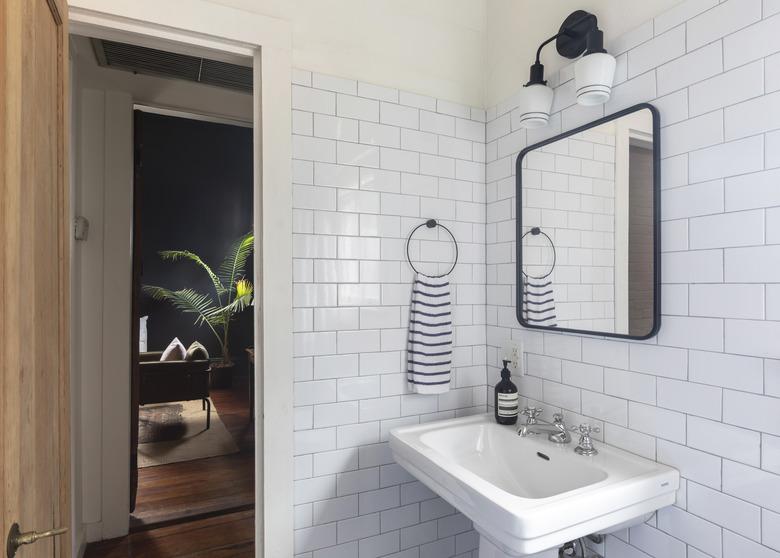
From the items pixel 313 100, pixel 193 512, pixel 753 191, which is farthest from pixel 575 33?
pixel 193 512

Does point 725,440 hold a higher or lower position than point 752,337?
lower

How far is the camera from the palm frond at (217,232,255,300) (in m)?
5.78

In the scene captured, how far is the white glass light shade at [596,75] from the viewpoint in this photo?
1288mm

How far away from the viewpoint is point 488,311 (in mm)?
1875

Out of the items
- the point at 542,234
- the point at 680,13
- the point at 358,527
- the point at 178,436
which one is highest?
the point at 680,13

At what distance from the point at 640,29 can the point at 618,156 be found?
348 millimetres

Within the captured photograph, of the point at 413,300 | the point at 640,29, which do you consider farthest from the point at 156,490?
the point at 640,29

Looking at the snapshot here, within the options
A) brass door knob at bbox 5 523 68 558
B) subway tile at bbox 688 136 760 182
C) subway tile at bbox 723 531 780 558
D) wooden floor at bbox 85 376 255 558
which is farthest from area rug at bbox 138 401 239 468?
subway tile at bbox 688 136 760 182

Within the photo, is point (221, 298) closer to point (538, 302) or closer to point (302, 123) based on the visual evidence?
point (302, 123)

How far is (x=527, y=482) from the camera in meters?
1.41

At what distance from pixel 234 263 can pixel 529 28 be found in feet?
16.0

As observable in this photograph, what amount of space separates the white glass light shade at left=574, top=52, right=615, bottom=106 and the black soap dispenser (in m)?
0.93

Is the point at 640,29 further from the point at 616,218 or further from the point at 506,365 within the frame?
the point at 506,365

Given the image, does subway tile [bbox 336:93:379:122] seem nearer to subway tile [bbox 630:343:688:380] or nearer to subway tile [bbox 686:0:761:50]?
subway tile [bbox 686:0:761:50]
